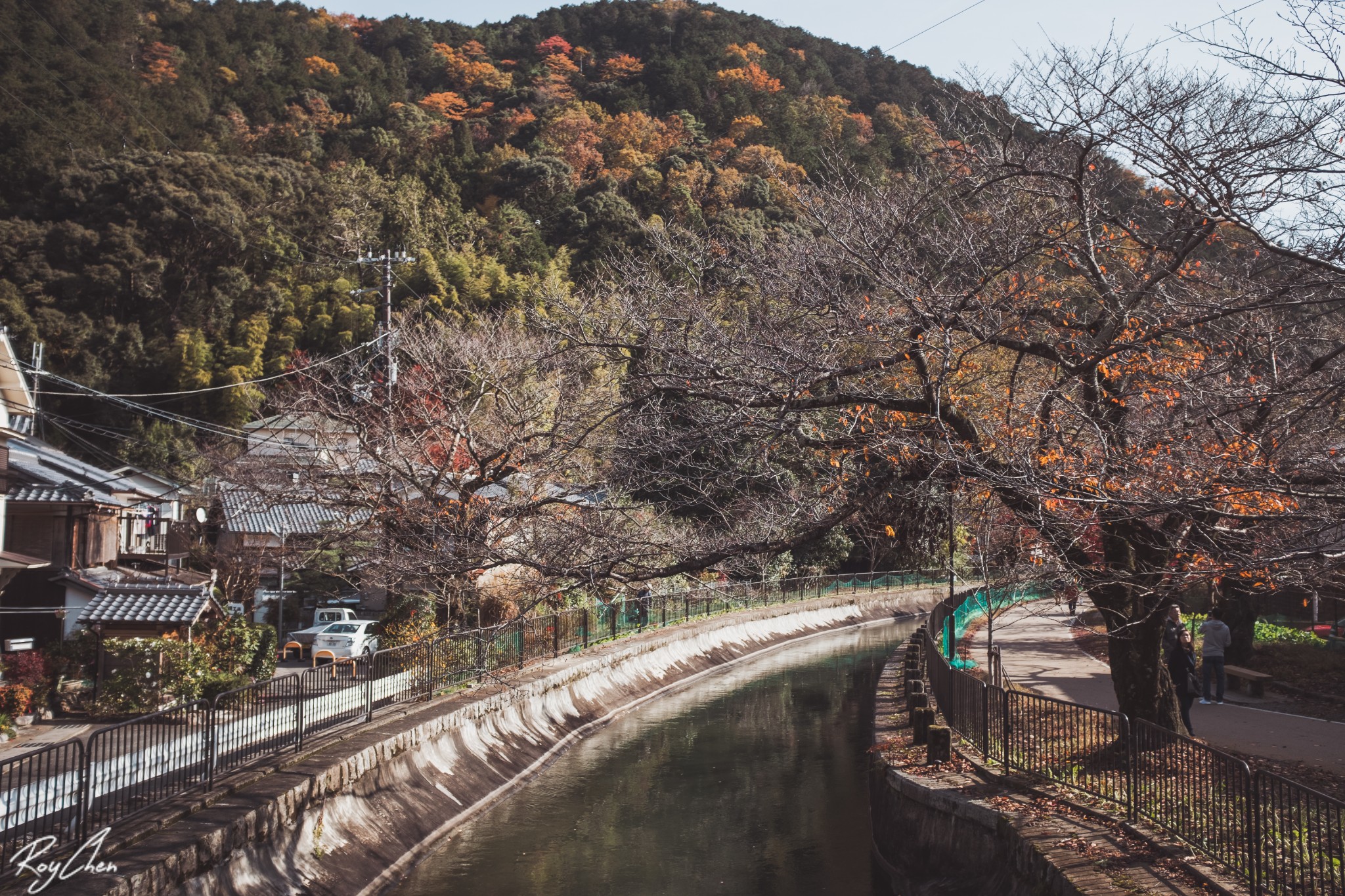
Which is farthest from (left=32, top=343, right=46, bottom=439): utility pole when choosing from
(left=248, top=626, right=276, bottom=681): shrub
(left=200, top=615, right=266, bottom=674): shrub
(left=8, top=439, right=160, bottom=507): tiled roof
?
(left=248, top=626, right=276, bottom=681): shrub

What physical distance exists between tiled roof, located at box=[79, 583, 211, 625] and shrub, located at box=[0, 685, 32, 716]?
2442 mm

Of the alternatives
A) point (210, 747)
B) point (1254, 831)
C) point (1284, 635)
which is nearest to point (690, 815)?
→ point (210, 747)

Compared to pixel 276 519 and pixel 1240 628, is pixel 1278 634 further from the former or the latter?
pixel 276 519

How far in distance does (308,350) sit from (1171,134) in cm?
4734

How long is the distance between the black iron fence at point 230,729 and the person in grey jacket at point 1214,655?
7.34 meters

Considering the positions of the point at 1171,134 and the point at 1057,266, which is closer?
the point at 1171,134

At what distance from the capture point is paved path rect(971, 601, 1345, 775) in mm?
12594

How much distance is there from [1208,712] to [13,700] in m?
19.3

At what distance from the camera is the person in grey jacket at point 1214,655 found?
1600cm

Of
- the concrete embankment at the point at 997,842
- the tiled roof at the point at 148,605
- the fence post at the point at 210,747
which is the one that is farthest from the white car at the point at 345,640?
the concrete embankment at the point at 997,842

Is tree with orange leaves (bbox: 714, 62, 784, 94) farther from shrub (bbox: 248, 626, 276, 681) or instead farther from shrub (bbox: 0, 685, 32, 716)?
shrub (bbox: 0, 685, 32, 716)

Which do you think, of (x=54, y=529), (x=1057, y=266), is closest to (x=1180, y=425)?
(x=1057, y=266)

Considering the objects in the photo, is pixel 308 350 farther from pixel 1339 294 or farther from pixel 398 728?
pixel 1339 294

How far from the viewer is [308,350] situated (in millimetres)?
50125
